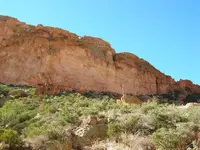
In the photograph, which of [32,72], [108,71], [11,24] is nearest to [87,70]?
[108,71]

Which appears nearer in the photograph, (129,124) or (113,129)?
(113,129)

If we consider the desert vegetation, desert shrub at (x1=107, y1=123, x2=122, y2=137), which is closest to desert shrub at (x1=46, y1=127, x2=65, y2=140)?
the desert vegetation

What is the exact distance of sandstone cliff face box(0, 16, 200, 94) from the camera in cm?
2911

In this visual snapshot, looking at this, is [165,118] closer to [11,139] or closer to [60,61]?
[11,139]

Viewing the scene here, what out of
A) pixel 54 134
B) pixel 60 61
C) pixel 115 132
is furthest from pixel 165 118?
pixel 60 61

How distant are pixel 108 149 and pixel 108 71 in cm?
2472

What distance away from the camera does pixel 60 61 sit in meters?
30.3

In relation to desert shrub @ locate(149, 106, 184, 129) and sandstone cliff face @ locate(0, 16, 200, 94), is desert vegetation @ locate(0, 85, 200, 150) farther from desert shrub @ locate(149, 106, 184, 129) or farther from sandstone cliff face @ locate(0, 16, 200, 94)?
sandstone cliff face @ locate(0, 16, 200, 94)

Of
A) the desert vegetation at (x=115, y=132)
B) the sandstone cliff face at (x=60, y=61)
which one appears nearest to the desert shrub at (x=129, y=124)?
the desert vegetation at (x=115, y=132)

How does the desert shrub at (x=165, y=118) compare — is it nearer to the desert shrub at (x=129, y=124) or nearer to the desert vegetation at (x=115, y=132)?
the desert vegetation at (x=115, y=132)

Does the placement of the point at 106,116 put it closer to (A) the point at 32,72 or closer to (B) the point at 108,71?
(A) the point at 32,72

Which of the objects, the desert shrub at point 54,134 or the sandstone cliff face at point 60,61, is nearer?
the desert shrub at point 54,134

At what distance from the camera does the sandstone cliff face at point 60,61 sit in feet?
95.5

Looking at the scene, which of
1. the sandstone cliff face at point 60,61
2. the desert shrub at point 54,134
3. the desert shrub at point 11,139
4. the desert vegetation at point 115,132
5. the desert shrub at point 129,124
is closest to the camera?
the desert vegetation at point 115,132
